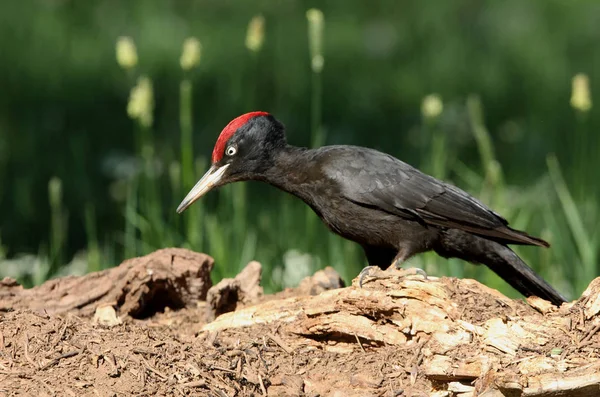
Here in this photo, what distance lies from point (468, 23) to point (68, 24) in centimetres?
429

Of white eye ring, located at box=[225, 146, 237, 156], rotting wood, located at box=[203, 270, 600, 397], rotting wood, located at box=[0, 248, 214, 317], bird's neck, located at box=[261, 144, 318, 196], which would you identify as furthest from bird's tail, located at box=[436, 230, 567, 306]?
rotting wood, located at box=[0, 248, 214, 317]

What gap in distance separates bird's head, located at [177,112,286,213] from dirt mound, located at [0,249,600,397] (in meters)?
1.28

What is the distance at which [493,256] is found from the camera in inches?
205

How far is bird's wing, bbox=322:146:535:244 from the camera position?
511cm

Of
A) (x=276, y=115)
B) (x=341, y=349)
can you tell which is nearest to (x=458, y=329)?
(x=341, y=349)

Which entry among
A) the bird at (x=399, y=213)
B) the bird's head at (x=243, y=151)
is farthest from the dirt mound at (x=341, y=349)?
the bird's head at (x=243, y=151)

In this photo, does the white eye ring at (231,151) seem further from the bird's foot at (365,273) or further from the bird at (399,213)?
the bird's foot at (365,273)

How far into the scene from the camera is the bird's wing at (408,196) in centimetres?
511

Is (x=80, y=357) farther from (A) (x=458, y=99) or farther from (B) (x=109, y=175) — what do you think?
(A) (x=458, y=99)

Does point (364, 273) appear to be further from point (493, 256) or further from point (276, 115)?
point (276, 115)

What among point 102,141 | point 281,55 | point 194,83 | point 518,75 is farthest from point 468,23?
point 102,141

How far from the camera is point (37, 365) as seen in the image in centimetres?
349

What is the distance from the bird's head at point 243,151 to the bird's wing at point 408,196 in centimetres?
39

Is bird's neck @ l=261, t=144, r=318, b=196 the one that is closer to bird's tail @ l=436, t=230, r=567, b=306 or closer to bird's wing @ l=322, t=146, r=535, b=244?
bird's wing @ l=322, t=146, r=535, b=244
